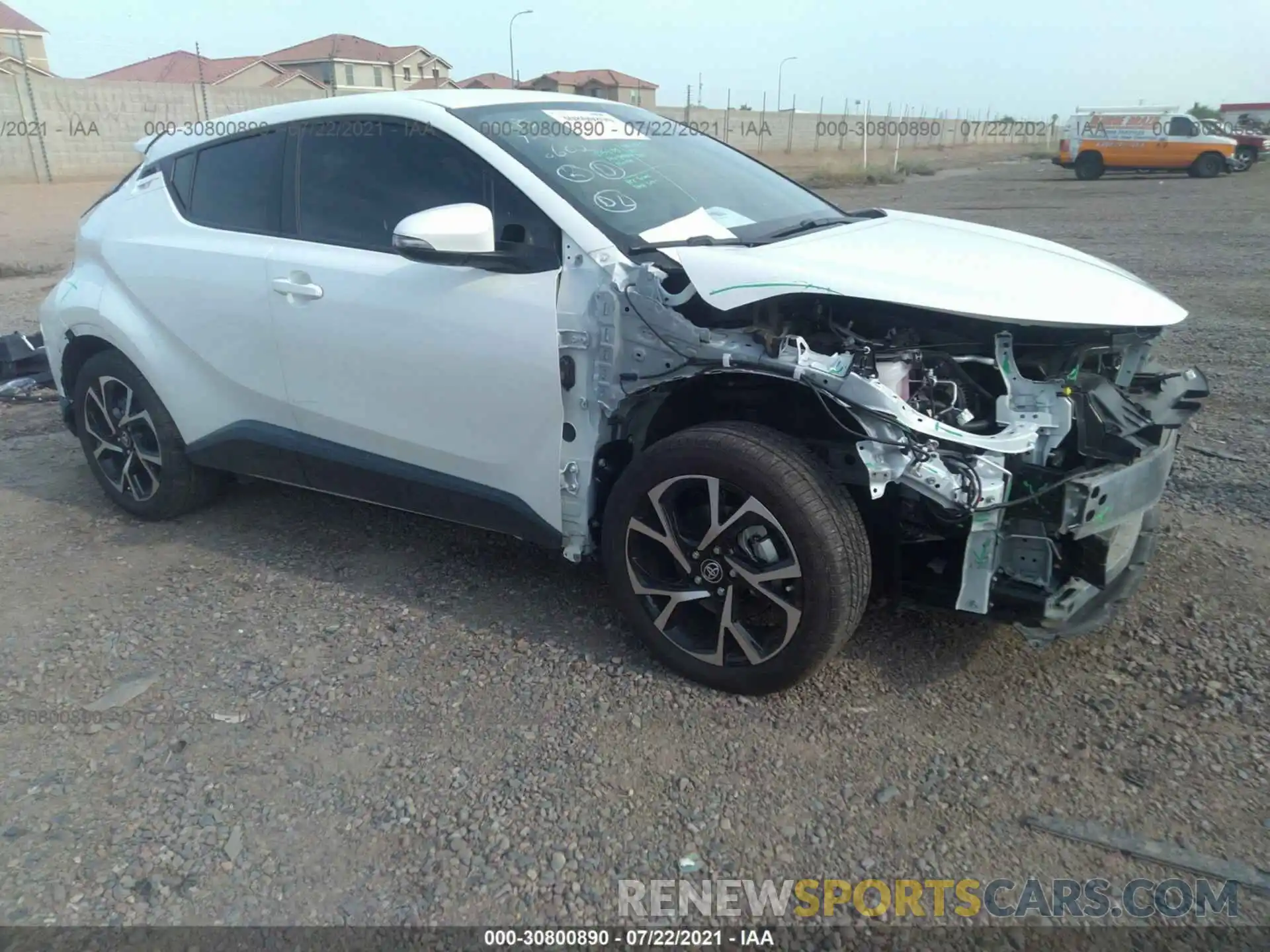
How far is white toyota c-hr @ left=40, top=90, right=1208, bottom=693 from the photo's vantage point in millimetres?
2748

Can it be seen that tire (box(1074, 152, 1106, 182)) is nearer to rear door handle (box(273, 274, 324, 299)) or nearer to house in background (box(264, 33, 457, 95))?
rear door handle (box(273, 274, 324, 299))

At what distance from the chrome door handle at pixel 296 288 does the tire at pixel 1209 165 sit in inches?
1286

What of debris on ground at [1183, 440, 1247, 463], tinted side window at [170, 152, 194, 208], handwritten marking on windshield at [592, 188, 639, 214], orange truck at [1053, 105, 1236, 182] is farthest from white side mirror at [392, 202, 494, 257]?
orange truck at [1053, 105, 1236, 182]

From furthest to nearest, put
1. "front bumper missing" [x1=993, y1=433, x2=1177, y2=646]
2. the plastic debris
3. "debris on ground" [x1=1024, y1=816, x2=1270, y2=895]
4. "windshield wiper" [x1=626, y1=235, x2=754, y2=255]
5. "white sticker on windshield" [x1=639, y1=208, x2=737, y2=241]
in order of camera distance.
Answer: "white sticker on windshield" [x1=639, y1=208, x2=737, y2=241] → "windshield wiper" [x1=626, y1=235, x2=754, y2=255] → "front bumper missing" [x1=993, y1=433, x2=1177, y2=646] → the plastic debris → "debris on ground" [x1=1024, y1=816, x2=1270, y2=895]

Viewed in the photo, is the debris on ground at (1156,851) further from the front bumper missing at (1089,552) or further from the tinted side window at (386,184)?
the tinted side window at (386,184)

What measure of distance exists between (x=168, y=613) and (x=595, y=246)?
2212mm

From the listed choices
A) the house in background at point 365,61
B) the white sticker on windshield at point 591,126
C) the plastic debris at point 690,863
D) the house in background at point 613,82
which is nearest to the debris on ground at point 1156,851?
the plastic debris at point 690,863

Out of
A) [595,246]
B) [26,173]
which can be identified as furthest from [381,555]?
[26,173]

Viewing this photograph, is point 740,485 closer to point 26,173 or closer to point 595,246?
point 595,246

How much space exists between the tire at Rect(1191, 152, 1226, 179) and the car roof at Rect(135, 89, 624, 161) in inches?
1237

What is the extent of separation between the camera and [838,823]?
252 centimetres

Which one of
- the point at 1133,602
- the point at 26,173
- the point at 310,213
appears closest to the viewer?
the point at 1133,602

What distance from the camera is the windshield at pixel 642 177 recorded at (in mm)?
3250

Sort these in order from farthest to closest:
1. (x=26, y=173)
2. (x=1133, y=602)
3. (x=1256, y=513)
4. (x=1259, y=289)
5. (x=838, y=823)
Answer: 1. (x=26, y=173)
2. (x=1259, y=289)
3. (x=1256, y=513)
4. (x=1133, y=602)
5. (x=838, y=823)
